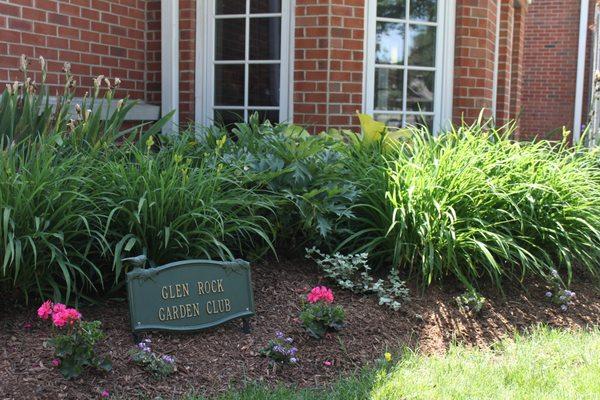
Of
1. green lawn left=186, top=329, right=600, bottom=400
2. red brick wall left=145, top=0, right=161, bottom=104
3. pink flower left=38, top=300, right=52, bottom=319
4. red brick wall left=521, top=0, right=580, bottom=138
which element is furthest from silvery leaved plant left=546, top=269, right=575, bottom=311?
red brick wall left=521, top=0, right=580, bottom=138

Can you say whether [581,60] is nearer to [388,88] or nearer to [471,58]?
[471,58]

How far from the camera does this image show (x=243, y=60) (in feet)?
22.9

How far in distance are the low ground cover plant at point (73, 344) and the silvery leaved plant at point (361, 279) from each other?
5.39 feet

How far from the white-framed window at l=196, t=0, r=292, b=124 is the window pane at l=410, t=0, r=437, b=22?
132cm

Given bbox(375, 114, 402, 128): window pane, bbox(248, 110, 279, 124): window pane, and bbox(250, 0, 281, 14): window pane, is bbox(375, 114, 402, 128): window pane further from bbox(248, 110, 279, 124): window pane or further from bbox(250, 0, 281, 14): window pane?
bbox(250, 0, 281, 14): window pane

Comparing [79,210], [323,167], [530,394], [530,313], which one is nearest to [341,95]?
[323,167]

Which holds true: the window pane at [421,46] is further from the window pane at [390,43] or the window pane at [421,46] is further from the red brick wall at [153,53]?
the red brick wall at [153,53]

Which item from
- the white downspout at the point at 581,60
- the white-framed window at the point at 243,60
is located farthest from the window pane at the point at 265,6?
the white downspout at the point at 581,60

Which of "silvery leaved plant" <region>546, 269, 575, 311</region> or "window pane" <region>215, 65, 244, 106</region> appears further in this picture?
"window pane" <region>215, 65, 244, 106</region>

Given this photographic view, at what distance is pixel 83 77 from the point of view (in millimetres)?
6344

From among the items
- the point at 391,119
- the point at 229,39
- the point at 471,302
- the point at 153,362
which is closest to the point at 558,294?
the point at 471,302

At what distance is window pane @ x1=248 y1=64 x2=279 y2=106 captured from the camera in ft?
22.7

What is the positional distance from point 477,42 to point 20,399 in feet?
18.8

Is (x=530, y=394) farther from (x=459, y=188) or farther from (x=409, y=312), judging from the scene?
(x=459, y=188)
